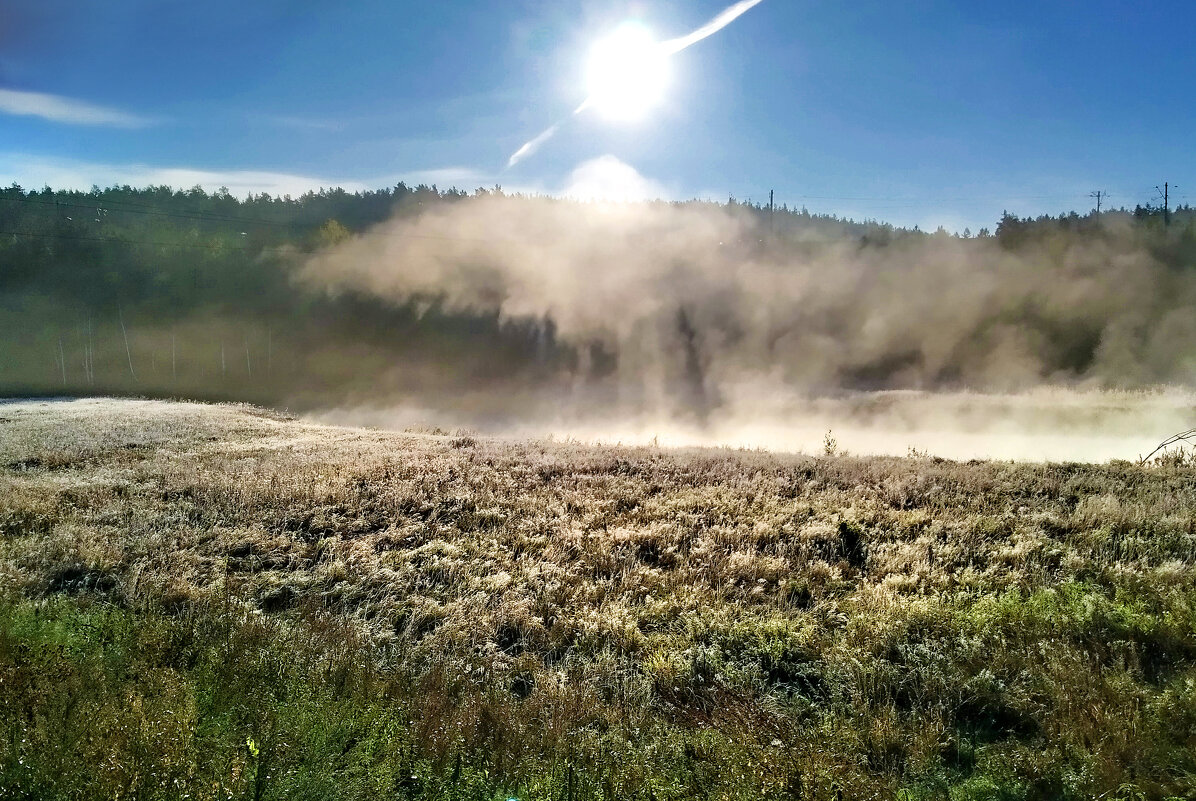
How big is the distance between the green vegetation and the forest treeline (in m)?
44.7

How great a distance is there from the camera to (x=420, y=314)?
261 ft

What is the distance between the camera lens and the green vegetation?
5.52m

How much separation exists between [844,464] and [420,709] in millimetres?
15220

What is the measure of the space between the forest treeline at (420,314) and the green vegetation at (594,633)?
147 ft

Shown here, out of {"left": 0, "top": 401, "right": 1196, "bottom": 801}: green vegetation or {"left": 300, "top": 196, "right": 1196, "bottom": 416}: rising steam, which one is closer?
{"left": 0, "top": 401, "right": 1196, "bottom": 801}: green vegetation

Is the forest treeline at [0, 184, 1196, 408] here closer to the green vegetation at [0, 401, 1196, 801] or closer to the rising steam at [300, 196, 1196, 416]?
the rising steam at [300, 196, 1196, 416]

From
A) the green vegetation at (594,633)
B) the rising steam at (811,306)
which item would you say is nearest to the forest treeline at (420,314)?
the rising steam at (811,306)

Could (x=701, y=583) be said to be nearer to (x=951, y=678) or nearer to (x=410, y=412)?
(x=951, y=678)

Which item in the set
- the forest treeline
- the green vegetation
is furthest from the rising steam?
the green vegetation

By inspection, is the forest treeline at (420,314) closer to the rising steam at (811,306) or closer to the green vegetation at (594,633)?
the rising steam at (811,306)

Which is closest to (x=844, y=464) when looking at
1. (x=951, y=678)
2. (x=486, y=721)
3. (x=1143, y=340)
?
(x=951, y=678)

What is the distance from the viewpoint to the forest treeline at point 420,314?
6556 centimetres

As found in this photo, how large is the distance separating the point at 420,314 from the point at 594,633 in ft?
244

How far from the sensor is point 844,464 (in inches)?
754
